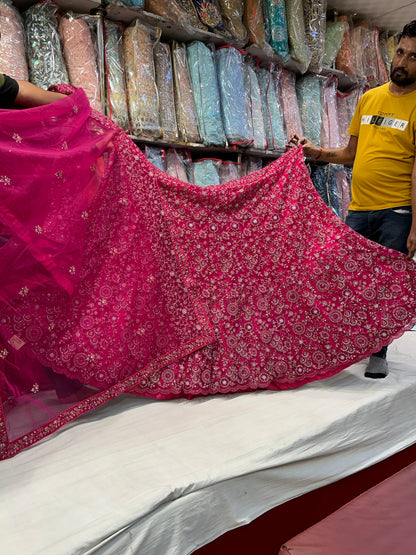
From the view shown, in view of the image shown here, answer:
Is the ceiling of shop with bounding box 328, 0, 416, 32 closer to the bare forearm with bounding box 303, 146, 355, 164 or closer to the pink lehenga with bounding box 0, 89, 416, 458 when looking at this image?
the bare forearm with bounding box 303, 146, 355, 164

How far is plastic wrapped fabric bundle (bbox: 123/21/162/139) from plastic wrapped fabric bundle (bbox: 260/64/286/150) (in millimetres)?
875

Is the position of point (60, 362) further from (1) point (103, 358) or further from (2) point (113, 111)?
(2) point (113, 111)

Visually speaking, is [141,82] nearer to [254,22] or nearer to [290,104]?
[254,22]

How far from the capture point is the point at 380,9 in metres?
3.49

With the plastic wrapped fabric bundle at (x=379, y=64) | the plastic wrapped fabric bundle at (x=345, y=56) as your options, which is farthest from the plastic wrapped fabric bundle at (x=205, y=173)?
the plastic wrapped fabric bundle at (x=379, y=64)

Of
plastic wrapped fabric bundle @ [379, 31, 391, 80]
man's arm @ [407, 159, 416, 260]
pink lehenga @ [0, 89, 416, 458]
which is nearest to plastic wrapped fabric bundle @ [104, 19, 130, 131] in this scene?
pink lehenga @ [0, 89, 416, 458]

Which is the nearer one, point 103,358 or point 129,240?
point 103,358

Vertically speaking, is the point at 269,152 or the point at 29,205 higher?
the point at 269,152

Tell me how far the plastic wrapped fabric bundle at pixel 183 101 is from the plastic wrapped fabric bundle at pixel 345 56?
1431 millimetres

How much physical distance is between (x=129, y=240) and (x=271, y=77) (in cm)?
204

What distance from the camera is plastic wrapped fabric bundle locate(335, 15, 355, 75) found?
337 cm

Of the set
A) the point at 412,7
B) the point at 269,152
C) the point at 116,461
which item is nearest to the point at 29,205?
the point at 116,461

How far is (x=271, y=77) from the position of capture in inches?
116

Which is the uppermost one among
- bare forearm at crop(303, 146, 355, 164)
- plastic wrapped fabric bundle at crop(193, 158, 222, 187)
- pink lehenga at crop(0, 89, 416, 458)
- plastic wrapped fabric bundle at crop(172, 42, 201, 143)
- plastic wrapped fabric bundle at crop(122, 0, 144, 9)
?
plastic wrapped fabric bundle at crop(122, 0, 144, 9)
